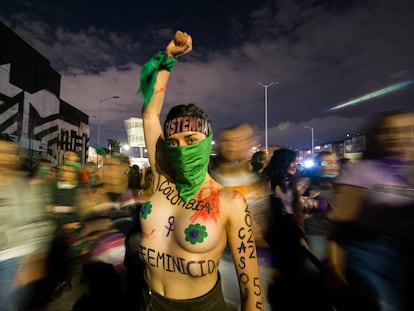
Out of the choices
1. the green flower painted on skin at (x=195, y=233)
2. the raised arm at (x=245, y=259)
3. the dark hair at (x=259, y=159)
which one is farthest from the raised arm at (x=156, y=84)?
the dark hair at (x=259, y=159)

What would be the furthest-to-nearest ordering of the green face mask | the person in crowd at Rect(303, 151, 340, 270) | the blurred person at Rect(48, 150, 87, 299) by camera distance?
the person in crowd at Rect(303, 151, 340, 270) → the blurred person at Rect(48, 150, 87, 299) → the green face mask

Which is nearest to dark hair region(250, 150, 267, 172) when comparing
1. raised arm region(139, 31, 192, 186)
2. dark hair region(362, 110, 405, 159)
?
dark hair region(362, 110, 405, 159)

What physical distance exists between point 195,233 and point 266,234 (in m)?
1.57

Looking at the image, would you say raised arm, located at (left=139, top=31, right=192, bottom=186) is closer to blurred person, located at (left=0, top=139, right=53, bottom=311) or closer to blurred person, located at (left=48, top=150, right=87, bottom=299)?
blurred person, located at (left=0, top=139, right=53, bottom=311)

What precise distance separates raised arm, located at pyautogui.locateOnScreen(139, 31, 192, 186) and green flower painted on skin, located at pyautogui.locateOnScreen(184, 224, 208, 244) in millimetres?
585

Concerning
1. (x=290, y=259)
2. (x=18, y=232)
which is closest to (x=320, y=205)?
(x=290, y=259)

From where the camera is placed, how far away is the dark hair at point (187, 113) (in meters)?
1.72

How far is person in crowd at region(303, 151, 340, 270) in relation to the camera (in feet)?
13.4

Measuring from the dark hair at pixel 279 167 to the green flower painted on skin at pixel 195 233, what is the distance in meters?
2.89

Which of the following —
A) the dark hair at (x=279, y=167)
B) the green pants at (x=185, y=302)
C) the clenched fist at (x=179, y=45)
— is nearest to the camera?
the green pants at (x=185, y=302)

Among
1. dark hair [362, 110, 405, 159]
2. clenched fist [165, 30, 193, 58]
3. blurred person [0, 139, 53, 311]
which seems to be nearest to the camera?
clenched fist [165, 30, 193, 58]

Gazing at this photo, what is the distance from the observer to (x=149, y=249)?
1592 mm

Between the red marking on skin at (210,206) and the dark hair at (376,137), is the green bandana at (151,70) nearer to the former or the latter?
the red marking on skin at (210,206)

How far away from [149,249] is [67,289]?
3.86 m
